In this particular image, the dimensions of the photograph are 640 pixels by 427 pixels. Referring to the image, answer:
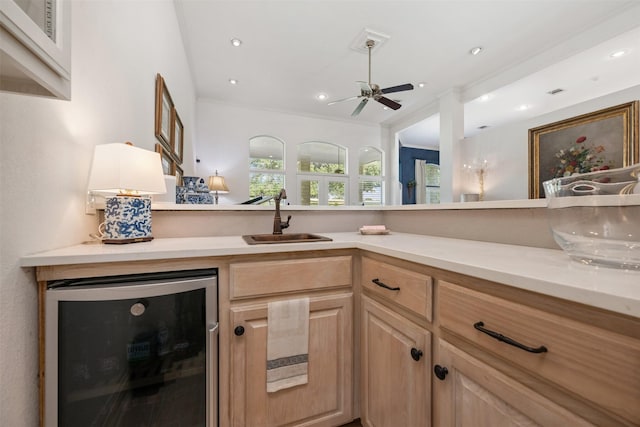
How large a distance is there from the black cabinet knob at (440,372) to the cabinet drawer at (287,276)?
1.56ft

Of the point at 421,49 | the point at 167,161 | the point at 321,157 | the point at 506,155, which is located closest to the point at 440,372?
the point at 167,161

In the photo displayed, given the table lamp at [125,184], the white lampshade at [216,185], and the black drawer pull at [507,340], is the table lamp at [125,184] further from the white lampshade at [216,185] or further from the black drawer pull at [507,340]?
the white lampshade at [216,185]

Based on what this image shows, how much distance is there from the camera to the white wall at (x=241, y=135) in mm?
4750

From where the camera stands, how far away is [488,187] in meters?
4.12

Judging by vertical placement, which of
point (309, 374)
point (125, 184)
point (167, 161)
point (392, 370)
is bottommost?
point (309, 374)

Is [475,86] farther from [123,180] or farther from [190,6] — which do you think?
[123,180]

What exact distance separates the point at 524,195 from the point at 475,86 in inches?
75.4

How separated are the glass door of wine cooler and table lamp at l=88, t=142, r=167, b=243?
0.31 meters

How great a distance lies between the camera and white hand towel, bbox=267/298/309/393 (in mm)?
1007

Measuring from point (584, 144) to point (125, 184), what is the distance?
4.70 meters

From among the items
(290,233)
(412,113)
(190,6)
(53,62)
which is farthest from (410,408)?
(412,113)

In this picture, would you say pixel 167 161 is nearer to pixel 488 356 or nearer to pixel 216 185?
pixel 216 185

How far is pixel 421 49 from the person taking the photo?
329cm

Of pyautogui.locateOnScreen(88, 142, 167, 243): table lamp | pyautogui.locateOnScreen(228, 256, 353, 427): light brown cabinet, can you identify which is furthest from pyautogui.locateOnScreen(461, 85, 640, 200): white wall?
pyautogui.locateOnScreen(88, 142, 167, 243): table lamp
